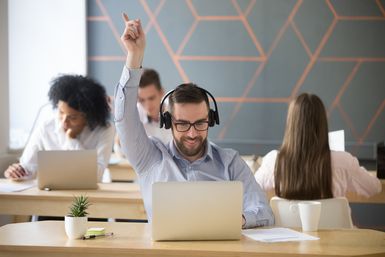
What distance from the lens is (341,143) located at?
4.61m

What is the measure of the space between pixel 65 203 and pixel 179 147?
1.06 m

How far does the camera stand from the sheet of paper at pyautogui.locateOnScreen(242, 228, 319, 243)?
103 inches

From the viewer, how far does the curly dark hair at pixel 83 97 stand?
4.68 metres

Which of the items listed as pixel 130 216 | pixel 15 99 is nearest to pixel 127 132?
pixel 130 216

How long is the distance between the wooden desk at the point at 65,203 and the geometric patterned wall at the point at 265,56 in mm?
2820

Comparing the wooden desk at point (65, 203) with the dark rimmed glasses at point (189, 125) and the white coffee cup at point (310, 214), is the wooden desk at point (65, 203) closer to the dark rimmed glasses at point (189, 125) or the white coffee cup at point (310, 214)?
the dark rimmed glasses at point (189, 125)

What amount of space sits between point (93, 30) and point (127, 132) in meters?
3.97

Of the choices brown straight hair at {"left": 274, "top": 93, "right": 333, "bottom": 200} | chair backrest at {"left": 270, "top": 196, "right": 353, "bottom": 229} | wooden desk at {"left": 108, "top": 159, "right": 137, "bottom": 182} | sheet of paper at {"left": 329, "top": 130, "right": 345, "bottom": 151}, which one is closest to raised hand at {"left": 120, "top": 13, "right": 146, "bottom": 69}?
Answer: chair backrest at {"left": 270, "top": 196, "right": 353, "bottom": 229}

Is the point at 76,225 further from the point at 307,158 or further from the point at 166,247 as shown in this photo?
the point at 307,158

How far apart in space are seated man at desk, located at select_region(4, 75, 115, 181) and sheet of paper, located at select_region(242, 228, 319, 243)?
2.01 m

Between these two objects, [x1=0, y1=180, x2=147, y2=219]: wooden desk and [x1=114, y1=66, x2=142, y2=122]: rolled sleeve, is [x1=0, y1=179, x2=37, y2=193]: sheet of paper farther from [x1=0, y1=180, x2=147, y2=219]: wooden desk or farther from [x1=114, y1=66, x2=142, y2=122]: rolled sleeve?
[x1=114, y1=66, x2=142, y2=122]: rolled sleeve

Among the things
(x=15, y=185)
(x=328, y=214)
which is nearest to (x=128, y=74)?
(x=328, y=214)

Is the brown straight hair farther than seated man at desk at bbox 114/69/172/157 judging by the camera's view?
No

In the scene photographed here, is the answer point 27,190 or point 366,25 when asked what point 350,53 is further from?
point 27,190
